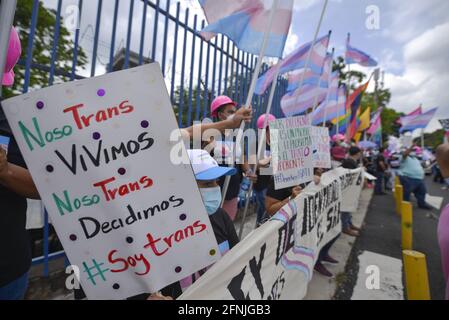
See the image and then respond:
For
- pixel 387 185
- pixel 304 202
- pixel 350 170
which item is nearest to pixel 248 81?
pixel 350 170

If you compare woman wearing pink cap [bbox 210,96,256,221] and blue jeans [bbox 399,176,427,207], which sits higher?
woman wearing pink cap [bbox 210,96,256,221]

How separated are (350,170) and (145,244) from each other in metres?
4.79

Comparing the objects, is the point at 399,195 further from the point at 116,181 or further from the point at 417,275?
the point at 116,181

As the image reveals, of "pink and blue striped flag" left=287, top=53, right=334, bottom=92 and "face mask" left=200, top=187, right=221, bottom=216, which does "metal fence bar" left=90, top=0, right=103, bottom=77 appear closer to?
"face mask" left=200, top=187, right=221, bottom=216

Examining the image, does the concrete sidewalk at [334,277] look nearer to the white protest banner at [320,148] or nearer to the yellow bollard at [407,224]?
the yellow bollard at [407,224]

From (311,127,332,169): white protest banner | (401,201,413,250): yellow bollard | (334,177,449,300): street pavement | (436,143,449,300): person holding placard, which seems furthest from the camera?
(401,201,413,250): yellow bollard

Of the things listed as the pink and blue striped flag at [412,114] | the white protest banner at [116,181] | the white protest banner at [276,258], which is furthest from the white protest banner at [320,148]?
the pink and blue striped flag at [412,114]

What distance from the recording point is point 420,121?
26.0 feet

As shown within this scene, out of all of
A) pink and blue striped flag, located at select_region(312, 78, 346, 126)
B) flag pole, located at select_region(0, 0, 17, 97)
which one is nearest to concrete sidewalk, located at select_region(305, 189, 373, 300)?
pink and blue striped flag, located at select_region(312, 78, 346, 126)

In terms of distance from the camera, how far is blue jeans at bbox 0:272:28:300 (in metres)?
1.08

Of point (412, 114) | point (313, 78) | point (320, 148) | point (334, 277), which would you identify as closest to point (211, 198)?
point (320, 148)

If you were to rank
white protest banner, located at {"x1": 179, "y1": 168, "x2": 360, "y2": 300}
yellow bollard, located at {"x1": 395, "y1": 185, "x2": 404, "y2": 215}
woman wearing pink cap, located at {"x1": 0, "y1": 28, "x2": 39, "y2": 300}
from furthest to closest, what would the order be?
yellow bollard, located at {"x1": 395, "y1": 185, "x2": 404, "y2": 215} < white protest banner, located at {"x1": 179, "y1": 168, "x2": 360, "y2": 300} < woman wearing pink cap, located at {"x1": 0, "y1": 28, "x2": 39, "y2": 300}

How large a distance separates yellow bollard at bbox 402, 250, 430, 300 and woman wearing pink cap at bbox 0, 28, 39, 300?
8.84ft
